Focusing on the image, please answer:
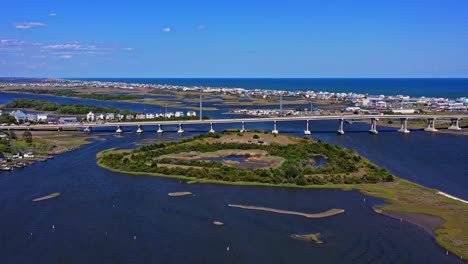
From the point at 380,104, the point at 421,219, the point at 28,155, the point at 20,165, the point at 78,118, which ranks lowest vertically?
the point at 421,219

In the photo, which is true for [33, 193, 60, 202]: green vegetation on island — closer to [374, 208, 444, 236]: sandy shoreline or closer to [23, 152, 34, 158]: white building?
[23, 152, 34, 158]: white building

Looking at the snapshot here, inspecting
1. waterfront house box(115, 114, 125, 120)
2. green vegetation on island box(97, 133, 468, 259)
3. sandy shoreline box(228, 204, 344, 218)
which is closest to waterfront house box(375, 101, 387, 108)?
green vegetation on island box(97, 133, 468, 259)

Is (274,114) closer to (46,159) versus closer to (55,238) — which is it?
(46,159)

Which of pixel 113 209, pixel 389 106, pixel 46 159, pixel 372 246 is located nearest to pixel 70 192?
pixel 113 209

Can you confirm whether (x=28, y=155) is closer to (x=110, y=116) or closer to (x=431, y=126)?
(x=110, y=116)

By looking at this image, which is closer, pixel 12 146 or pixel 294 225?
pixel 294 225

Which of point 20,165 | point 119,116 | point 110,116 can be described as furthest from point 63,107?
point 20,165

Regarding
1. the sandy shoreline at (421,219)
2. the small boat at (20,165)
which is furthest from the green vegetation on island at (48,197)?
the sandy shoreline at (421,219)

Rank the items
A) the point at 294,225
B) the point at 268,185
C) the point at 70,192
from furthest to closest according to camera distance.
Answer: the point at 268,185
the point at 70,192
the point at 294,225
